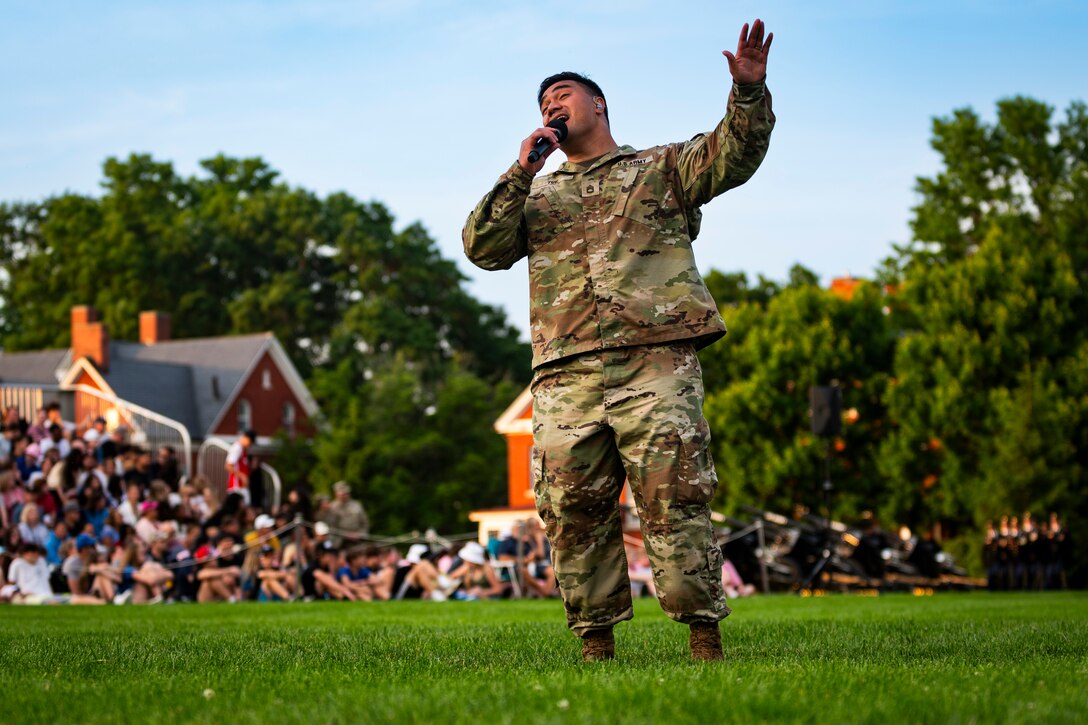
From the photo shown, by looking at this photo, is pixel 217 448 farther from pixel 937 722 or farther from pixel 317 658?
pixel 937 722

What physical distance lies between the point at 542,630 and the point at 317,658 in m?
2.61

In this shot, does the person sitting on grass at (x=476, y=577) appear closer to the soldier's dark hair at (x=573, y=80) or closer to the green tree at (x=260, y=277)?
the soldier's dark hair at (x=573, y=80)

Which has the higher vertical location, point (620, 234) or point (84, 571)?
point (620, 234)

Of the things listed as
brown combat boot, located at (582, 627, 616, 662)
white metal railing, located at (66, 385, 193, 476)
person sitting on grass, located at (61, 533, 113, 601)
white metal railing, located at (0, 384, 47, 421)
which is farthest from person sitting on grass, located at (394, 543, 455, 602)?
brown combat boot, located at (582, 627, 616, 662)

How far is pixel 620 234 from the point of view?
5805 millimetres

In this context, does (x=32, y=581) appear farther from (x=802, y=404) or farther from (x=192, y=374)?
(x=192, y=374)

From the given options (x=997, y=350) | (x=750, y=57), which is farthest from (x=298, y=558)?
(x=997, y=350)

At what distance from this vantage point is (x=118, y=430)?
23906 mm

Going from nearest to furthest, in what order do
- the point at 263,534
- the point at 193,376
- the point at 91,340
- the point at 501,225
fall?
1. the point at 501,225
2. the point at 263,534
3. the point at 91,340
4. the point at 193,376

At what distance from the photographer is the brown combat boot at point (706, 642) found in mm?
5641

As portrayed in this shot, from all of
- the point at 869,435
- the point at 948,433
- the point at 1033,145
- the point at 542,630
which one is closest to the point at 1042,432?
the point at 948,433

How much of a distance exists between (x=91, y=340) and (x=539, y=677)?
5737cm

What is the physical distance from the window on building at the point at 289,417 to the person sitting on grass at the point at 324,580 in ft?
142

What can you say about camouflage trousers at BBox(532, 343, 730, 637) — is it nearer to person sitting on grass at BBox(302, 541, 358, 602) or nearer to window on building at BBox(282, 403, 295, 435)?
person sitting on grass at BBox(302, 541, 358, 602)
